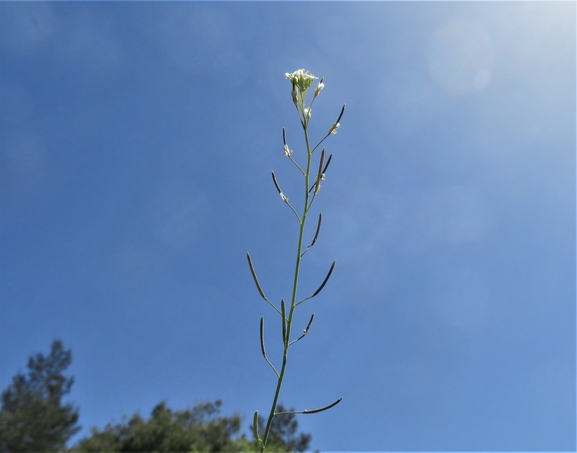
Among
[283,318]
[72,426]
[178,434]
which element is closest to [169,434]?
[178,434]

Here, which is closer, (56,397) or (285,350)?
(285,350)

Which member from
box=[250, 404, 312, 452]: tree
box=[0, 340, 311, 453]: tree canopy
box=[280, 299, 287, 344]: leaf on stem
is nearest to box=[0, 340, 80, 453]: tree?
box=[0, 340, 311, 453]: tree canopy

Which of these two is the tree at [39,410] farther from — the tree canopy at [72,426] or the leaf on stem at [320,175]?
the leaf on stem at [320,175]

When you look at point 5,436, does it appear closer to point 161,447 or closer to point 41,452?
point 41,452

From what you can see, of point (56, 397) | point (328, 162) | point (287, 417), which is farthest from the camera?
point (56, 397)

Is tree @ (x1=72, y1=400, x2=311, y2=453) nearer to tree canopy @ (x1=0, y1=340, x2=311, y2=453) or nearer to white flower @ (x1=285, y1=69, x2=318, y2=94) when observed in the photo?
tree canopy @ (x1=0, y1=340, x2=311, y2=453)

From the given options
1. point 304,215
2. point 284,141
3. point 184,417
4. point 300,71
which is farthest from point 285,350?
point 184,417

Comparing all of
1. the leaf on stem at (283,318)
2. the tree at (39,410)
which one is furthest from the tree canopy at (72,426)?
the leaf on stem at (283,318)
